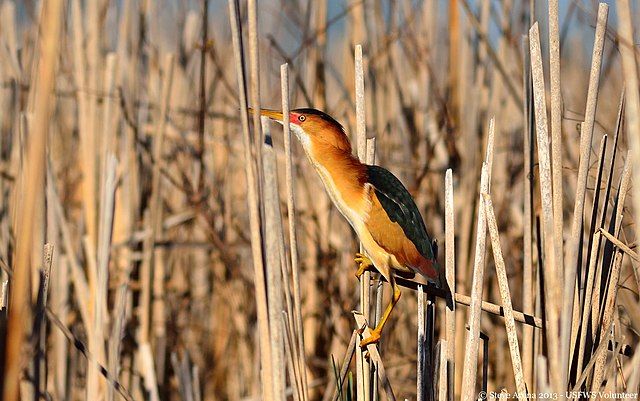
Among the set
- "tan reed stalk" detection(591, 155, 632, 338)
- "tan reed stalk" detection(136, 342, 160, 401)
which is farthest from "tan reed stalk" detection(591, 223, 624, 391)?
"tan reed stalk" detection(136, 342, 160, 401)

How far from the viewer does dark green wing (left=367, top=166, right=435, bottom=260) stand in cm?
134

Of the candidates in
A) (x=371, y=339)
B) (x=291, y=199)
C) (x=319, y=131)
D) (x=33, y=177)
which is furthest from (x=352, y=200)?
(x=33, y=177)

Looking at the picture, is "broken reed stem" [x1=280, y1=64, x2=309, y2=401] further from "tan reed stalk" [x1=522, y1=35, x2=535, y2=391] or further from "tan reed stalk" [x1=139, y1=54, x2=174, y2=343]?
"tan reed stalk" [x1=139, y1=54, x2=174, y2=343]

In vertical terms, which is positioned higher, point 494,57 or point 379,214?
point 494,57

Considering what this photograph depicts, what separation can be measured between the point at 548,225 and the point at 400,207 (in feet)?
1.33

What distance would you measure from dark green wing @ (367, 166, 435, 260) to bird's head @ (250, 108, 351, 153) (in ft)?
0.40

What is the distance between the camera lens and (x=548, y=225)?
972 mm

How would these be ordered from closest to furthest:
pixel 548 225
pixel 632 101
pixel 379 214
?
pixel 632 101, pixel 548 225, pixel 379 214

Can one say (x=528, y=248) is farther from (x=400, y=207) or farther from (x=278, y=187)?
(x=278, y=187)

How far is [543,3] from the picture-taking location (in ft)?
6.23

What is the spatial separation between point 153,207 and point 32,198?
47.7 inches

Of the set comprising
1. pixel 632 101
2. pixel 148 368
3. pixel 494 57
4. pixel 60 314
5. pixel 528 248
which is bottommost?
pixel 148 368

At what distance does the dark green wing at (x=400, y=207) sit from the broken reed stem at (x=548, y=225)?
351mm

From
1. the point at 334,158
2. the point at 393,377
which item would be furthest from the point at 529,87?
the point at 393,377
